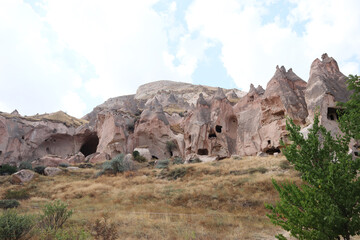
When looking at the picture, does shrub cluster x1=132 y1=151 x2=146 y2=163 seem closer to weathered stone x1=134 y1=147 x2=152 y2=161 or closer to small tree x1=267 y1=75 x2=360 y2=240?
weathered stone x1=134 y1=147 x2=152 y2=161

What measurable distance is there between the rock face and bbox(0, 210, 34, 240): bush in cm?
1799

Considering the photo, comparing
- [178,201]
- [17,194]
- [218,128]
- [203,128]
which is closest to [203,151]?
[203,128]

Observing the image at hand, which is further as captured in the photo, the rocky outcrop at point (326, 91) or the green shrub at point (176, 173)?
the green shrub at point (176, 173)

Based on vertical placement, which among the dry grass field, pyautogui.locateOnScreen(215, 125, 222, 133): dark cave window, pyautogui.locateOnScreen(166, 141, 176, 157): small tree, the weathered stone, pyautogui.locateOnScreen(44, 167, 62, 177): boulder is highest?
pyautogui.locateOnScreen(215, 125, 222, 133): dark cave window

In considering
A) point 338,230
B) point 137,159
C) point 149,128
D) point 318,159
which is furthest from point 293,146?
point 149,128

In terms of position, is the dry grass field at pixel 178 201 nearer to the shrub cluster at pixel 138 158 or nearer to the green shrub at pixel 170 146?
the shrub cluster at pixel 138 158

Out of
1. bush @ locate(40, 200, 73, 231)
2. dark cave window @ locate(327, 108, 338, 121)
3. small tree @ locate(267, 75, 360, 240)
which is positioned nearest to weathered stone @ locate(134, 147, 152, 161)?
dark cave window @ locate(327, 108, 338, 121)

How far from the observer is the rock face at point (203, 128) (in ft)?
71.6

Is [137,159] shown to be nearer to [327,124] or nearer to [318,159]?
[327,124]

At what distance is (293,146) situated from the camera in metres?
4.45

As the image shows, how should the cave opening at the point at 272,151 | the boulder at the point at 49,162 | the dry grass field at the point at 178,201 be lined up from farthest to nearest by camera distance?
the boulder at the point at 49,162, the cave opening at the point at 272,151, the dry grass field at the point at 178,201

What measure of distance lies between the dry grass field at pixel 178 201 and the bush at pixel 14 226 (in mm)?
359

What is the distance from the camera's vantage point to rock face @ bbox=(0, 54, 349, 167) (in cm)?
2181

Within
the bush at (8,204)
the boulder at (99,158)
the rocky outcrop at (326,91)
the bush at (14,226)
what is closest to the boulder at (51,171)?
the boulder at (99,158)
